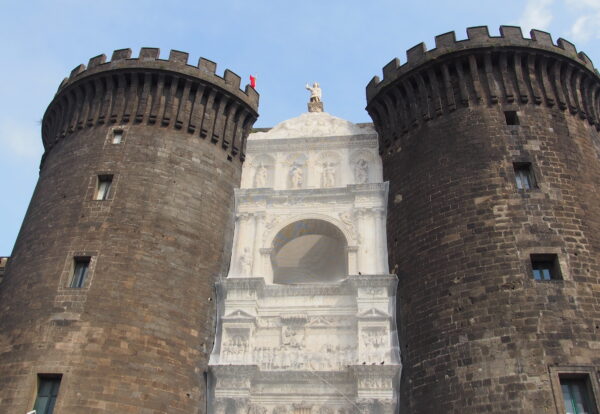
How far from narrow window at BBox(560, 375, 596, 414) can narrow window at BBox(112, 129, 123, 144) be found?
1351cm

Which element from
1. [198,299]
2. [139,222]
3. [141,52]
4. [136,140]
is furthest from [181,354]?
[141,52]

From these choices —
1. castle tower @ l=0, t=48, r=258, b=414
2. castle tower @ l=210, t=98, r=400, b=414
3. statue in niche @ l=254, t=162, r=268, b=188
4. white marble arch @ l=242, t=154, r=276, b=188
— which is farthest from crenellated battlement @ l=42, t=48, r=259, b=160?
castle tower @ l=210, t=98, r=400, b=414

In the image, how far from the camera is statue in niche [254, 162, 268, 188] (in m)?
19.9

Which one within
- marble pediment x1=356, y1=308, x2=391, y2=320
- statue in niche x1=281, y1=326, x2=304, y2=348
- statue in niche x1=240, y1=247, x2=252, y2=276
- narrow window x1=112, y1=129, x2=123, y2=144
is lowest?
statue in niche x1=281, y1=326, x2=304, y2=348

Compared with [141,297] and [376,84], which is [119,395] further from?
[376,84]

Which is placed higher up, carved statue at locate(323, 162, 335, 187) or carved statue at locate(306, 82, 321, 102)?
carved statue at locate(306, 82, 321, 102)

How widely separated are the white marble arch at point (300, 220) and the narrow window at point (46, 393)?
19.6 ft

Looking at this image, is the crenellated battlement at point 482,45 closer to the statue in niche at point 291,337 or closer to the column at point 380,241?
the column at point 380,241

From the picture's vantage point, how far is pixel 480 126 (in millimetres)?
17516

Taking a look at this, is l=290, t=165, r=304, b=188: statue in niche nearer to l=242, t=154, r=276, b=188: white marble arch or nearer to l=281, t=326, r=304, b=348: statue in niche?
l=242, t=154, r=276, b=188: white marble arch

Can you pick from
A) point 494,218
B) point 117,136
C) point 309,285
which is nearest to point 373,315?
point 309,285

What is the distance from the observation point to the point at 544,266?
15086 mm

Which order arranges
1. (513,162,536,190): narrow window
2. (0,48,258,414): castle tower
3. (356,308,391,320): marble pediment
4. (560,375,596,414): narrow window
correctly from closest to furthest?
(560,375,596,414): narrow window → (0,48,258,414): castle tower → (356,308,391,320): marble pediment → (513,162,536,190): narrow window

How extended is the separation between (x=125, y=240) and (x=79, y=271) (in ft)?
4.53
